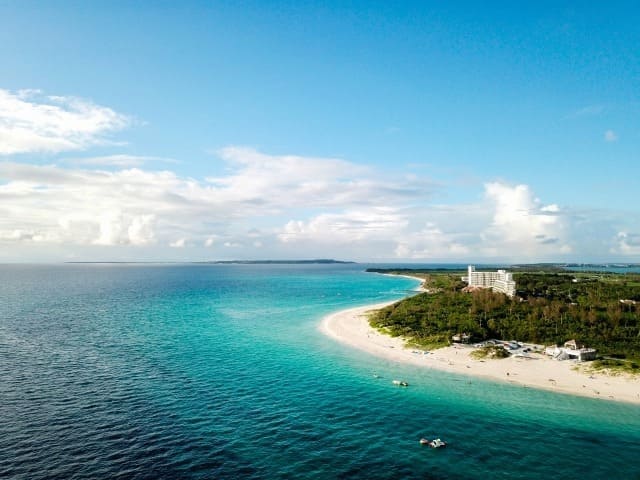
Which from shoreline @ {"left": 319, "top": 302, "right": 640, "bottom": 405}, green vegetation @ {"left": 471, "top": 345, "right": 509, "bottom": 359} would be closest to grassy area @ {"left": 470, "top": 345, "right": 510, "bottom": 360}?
green vegetation @ {"left": 471, "top": 345, "right": 509, "bottom": 359}

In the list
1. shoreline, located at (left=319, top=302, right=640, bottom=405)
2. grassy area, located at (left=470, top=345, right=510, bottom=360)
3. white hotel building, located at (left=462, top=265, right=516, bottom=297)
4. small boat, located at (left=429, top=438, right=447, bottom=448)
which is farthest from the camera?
white hotel building, located at (left=462, top=265, right=516, bottom=297)

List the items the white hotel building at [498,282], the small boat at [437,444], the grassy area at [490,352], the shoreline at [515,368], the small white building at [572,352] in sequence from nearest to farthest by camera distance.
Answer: the small boat at [437,444] → the shoreline at [515,368] → the small white building at [572,352] → the grassy area at [490,352] → the white hotel building at [498,282]

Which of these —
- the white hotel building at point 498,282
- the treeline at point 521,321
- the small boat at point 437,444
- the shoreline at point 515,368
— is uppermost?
the white hotel building at point 498,282

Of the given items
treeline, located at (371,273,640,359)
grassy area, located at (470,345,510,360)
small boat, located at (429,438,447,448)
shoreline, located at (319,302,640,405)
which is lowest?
small boat, located at (429,438,447,448)

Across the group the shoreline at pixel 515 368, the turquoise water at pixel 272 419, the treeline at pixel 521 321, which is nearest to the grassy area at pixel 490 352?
the shoreline at pixel 515 368

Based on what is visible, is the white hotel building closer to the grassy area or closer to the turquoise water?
the grassy area

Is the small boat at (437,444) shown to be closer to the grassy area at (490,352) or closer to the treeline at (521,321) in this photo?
the grassy area at (490,352)
